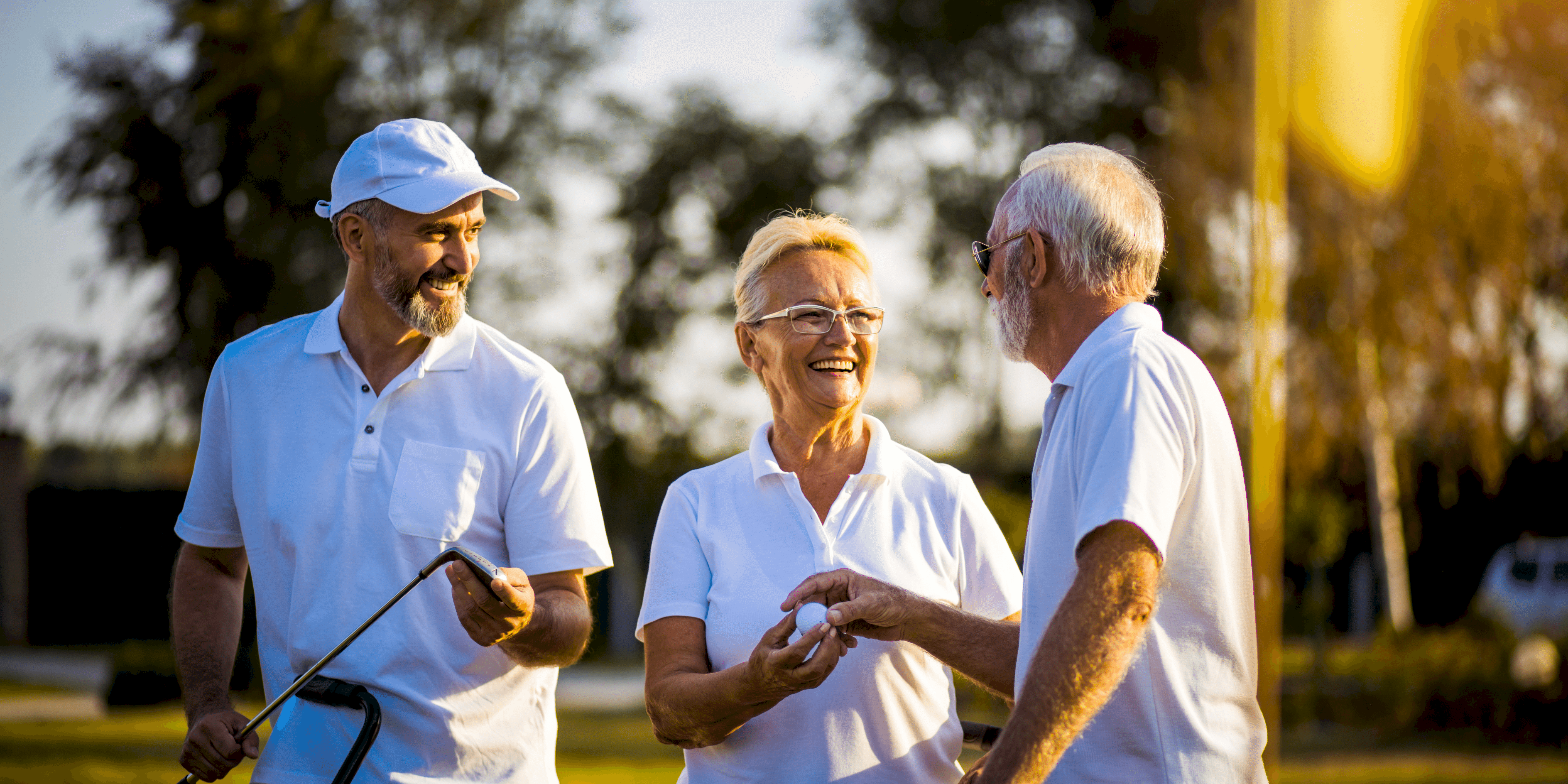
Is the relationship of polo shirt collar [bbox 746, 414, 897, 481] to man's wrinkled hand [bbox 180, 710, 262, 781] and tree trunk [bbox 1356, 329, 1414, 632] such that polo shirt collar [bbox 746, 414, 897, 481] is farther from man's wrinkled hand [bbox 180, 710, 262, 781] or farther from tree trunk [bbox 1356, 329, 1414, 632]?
tree trunk [bbox 1356, 329, 1414, 632]

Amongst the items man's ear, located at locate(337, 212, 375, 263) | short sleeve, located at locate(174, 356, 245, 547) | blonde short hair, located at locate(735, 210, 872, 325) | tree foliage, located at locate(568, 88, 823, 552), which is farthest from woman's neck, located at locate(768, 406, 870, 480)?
tree foliage, located at locate(568, 88, 823, 552)

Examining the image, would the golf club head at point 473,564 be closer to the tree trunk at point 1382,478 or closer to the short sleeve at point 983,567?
the short sleeve at point 983,567

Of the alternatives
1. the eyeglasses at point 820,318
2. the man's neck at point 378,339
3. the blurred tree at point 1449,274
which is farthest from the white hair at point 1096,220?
the blurred tree at point 1449,274

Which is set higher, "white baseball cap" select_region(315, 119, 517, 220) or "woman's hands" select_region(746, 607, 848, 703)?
"white baseball cap" select_region(315, 119, 517, 220)

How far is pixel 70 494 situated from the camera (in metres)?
22.2

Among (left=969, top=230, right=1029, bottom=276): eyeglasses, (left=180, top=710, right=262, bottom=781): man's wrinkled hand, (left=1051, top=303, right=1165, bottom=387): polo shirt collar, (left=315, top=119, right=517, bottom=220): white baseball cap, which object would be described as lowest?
(left=180, top=710, right=262, bottom=781): man's wrinkled hand

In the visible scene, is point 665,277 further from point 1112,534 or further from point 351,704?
point 1112,534

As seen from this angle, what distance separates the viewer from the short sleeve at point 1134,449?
2010 millimetres

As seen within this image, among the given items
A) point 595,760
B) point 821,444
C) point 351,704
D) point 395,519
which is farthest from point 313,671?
point 595,760

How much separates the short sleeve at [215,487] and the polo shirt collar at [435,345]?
21 centimetres

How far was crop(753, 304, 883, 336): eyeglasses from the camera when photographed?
2.89 meters

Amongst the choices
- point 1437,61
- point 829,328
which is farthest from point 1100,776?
point 1437,61

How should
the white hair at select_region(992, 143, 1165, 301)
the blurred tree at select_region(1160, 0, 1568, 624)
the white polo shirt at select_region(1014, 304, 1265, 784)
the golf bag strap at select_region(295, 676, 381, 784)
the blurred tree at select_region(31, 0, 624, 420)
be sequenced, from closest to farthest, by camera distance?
the white polo shirt at select_region(1014, 304, 1265, 784) < the white hair at select_region(992, 143, 1165, 301) < the golf bag strap at select_region(295, 676, 381, 784) < the blurred tree at select_region(1160, 0, 1568, 624) < the blurred tree at select_region(31, 0, 624, 420)

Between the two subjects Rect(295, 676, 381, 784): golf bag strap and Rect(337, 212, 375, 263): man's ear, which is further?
Rect(337, 212, 375, 263): man's ear
